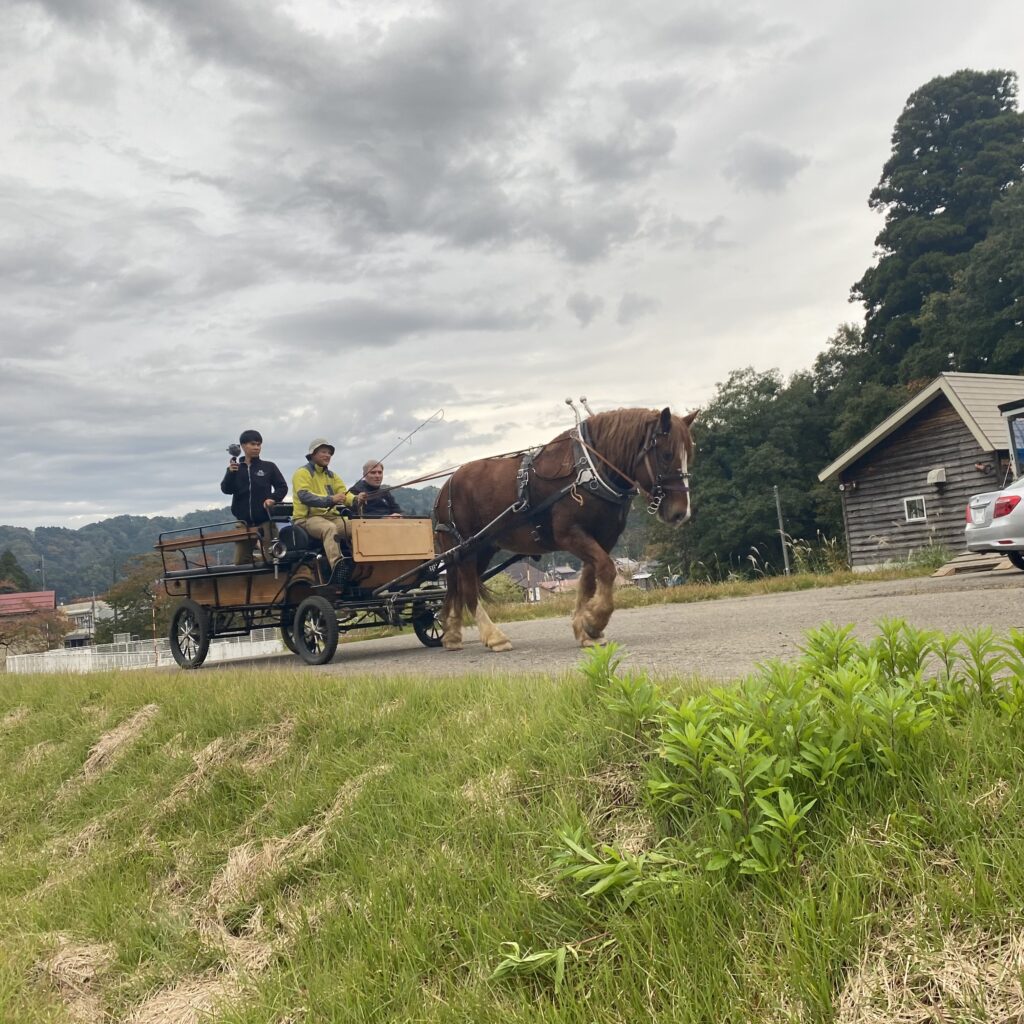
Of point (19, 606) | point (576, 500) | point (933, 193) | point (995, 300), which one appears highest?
point (933, 193)

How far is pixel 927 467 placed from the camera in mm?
27781

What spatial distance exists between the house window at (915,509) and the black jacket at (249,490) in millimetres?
22985

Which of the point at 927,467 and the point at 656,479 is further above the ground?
the point at 927,467

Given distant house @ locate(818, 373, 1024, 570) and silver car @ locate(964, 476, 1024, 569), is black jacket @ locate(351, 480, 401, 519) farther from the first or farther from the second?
distant house @ locate(818, 373, 1024, 570)

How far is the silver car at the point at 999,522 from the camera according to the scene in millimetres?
12953

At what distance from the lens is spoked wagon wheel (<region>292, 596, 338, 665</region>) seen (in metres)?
9.37

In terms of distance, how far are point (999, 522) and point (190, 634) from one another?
11.1m

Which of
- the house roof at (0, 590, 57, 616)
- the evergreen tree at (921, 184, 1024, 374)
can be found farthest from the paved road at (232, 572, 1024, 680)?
the house roof at (0, 590, 57, 616)

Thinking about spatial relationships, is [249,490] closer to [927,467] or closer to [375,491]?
[375,491]

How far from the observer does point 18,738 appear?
26.3 feet

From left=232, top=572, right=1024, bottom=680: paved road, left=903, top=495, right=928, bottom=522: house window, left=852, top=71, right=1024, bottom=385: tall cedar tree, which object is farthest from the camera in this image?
left=852, top=71, right=1024, bottom=385: tall cedar tree

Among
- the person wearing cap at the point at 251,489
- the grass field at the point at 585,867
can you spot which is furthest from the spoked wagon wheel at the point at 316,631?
the grass field at the point at 585,867

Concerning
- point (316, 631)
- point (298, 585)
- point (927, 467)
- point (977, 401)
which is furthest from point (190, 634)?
point (927, 467)

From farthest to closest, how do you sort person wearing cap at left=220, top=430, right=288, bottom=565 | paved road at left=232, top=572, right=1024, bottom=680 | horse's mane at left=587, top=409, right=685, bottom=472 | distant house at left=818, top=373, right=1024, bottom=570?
distant house at left=818, top=373, right=1024, bottom=570
person wearing cap at left=220, top=430, right=288, bottom=565
horse's mane at left=587, top=409, right=685, bottom=472
paved road at left=232, top=572, right=1024, bottom=680
